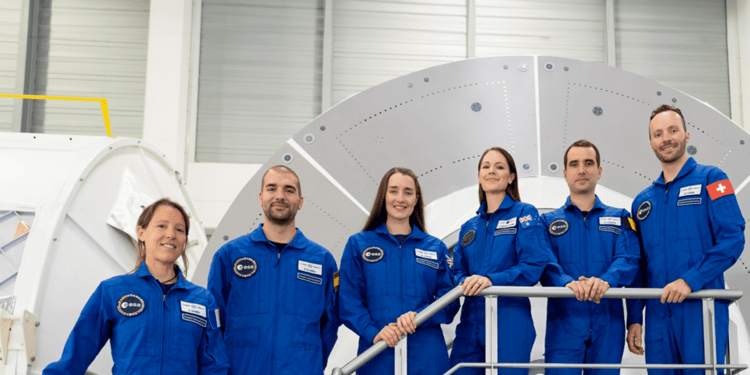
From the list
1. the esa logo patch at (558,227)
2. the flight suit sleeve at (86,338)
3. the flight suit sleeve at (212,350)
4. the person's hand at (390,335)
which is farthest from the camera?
the esa logo patch at (558,227)

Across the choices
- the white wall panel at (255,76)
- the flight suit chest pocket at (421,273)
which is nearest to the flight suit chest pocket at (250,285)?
the flight suit chest pocket at (421,273)

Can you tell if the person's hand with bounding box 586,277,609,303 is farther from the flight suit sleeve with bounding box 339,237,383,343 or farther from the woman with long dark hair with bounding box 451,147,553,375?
the flight suit sleeve with bounding box 339,237,383,343

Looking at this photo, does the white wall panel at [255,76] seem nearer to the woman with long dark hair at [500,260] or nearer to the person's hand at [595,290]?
the woman with long dark hair at [500,260]

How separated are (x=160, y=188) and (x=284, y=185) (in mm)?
3709

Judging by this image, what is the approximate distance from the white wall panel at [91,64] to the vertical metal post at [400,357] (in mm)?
8832

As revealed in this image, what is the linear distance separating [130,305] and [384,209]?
4.85 feet

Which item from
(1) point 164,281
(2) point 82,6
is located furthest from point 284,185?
(2) point 82,6

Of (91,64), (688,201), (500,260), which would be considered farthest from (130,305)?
(91,64)

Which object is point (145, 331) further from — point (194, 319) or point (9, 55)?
point (9, 55)

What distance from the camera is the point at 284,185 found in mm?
3568

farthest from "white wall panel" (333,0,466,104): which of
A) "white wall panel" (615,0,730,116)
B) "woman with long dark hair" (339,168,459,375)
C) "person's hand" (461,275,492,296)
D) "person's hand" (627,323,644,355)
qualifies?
"person's hand" (461,275,492,296)

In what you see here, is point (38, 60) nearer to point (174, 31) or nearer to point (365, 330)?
point (174, 31)

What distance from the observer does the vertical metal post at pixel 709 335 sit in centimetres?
333

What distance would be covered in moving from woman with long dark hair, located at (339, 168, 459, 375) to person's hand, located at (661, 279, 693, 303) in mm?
1110
